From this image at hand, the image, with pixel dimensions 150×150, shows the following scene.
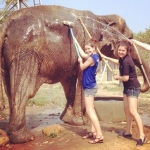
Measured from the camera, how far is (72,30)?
677 centimetres

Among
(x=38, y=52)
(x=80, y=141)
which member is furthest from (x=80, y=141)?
(x=38, y=52)

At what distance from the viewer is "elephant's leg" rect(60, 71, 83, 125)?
292 inches

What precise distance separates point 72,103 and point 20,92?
81.8 inches

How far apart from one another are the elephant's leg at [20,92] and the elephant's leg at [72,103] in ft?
5.31

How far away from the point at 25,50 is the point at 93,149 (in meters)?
2.32

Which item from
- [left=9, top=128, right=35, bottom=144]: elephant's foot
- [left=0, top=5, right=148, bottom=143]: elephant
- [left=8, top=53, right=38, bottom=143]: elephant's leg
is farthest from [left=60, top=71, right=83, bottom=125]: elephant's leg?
[left=9, top=128, right=35, bottom=144]: elephant's foot

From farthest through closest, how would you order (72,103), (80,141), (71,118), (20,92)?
(72,103)
(71,118)
(20,92)
(80,141)

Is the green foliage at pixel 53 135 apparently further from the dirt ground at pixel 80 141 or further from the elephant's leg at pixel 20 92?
the elephant's leg at pixel 20 92

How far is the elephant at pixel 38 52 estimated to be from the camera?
19.5 feet

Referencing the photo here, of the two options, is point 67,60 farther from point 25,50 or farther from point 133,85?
point 133,85

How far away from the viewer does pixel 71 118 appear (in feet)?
24.6

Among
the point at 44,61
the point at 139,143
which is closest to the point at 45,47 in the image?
the point at 44,61

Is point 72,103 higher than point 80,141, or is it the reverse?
point 72,103

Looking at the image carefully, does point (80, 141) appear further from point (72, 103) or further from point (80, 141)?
point (72, 103)
